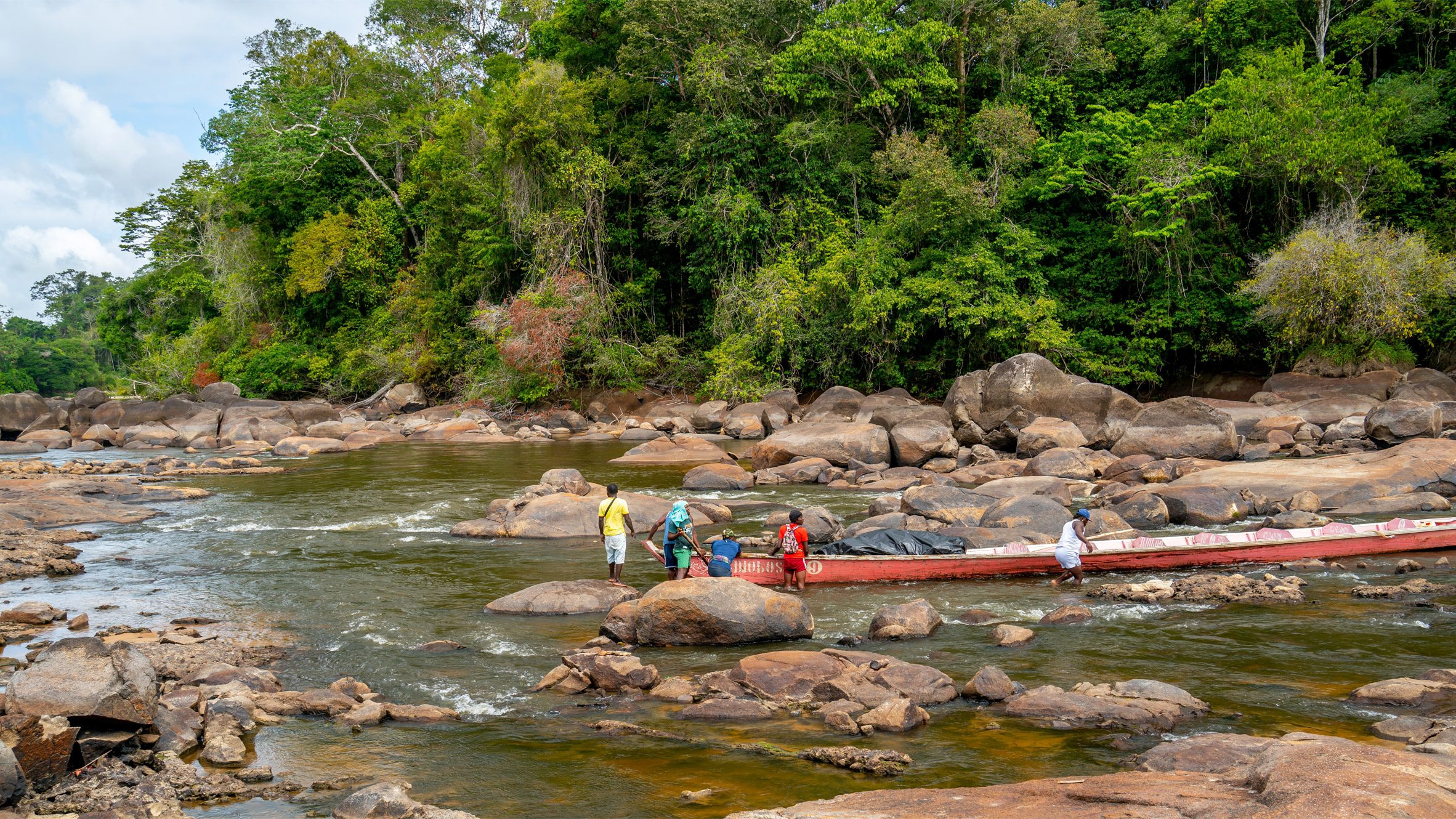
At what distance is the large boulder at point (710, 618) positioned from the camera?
366 inches

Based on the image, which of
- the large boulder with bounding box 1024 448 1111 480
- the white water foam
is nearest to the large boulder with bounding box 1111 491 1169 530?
the large boulder with bounding box 1024 448 1111 480

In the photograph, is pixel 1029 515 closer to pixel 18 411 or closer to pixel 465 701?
pixel 465 701

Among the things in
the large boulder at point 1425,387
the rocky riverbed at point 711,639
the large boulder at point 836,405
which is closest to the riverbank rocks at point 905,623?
the rocky riverbed at point 711,639

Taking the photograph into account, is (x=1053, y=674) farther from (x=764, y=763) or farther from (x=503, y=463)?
(x=503, y=463)

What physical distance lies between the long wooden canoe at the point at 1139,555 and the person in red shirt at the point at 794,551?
166 millimetres

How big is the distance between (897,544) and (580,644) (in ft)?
16.0

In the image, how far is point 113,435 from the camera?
105 ft

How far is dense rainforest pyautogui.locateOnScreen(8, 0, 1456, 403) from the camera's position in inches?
1000

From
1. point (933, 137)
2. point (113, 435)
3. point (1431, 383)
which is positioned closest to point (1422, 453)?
point (1431, 383)

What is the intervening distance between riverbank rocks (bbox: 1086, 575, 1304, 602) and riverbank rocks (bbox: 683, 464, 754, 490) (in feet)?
29.9

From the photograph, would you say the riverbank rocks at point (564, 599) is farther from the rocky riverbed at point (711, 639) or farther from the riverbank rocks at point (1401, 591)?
the riverbank rocks at point (1401, 591)

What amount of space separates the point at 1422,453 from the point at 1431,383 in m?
8.03

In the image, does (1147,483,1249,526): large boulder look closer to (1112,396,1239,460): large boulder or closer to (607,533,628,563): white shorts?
(1112,396,1239,460): large boulder

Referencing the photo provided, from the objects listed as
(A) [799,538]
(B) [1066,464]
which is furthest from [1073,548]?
(B) [1066,464]
